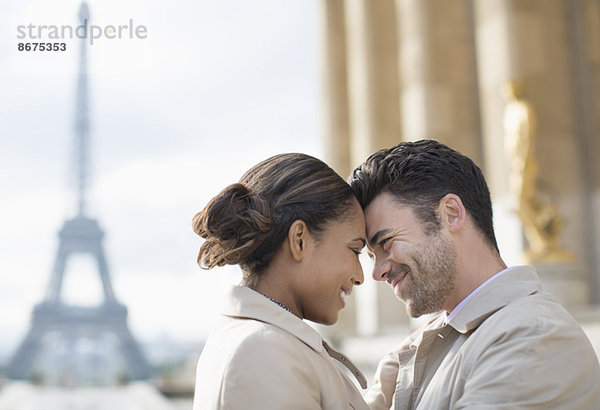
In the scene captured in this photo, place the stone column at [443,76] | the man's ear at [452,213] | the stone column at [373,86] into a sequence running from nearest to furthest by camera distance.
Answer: the man's ear at [452,213] < the stone column at [443,76] < the stone column at [373,86]

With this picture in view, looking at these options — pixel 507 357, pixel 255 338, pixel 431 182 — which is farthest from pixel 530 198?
pixel 255 338

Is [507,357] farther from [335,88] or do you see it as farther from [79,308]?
[79,308]

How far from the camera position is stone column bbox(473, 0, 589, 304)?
1231cm

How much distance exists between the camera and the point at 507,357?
2.61 m

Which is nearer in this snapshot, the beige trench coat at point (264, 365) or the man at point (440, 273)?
the beige trench coat at point (264, 365)

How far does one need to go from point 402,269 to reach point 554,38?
10.7 metres

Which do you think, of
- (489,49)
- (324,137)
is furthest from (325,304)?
(324,137)

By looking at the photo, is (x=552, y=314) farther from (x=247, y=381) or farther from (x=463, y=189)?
(x=247, y=381)

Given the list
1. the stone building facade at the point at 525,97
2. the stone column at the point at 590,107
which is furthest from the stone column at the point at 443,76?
the stone column at the point at 590,107

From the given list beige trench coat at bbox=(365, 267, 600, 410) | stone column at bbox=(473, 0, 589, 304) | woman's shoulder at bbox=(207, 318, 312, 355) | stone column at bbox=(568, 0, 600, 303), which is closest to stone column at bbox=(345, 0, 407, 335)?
stone column at bbox=(473, 0, 589, 304)

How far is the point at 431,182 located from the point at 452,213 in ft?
0.52

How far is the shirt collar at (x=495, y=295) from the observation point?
2.92m

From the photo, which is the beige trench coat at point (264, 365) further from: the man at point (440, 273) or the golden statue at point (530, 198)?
the golden statue at point (530, 198)

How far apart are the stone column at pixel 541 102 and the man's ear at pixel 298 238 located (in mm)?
9667
